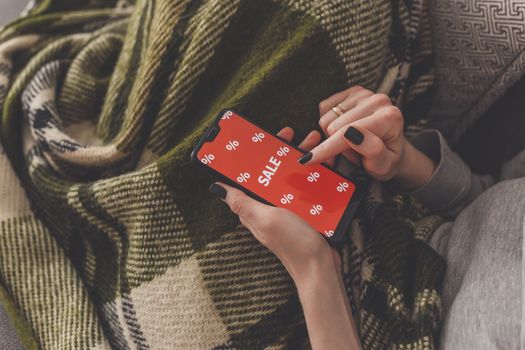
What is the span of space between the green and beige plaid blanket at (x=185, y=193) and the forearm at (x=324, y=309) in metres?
0.07

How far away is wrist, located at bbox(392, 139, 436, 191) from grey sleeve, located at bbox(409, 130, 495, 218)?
0.04ft

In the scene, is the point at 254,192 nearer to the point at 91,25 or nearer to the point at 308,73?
the point at 308,73

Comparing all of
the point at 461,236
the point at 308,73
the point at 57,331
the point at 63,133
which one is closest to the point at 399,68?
the point at 308,73

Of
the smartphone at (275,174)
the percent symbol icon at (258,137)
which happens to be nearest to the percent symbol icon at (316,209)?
the smartphone at (275,174)

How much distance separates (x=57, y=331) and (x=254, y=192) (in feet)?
1.16

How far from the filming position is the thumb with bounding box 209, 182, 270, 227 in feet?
1.76

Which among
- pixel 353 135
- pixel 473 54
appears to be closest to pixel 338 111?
pixel 353 135

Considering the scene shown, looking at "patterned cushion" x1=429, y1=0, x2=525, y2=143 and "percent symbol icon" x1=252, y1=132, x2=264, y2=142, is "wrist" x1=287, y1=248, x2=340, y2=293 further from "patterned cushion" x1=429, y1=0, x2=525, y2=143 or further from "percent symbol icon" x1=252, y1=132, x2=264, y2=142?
"patterned cushion" x1=429, y1=0, x2=525, y2=143

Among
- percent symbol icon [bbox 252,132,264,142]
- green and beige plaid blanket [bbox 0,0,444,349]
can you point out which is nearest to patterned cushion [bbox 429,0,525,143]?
green and beige plaid blanket [bbox 0,0,444,349]

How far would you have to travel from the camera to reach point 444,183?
2.36 feet

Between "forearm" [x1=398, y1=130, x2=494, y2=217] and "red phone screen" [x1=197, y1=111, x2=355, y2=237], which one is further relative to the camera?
"forearm" [x1=398, y1=130, x2=494, y2=217]

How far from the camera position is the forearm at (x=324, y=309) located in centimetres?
55

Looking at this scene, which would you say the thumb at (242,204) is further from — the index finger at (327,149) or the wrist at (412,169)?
the wrist at (412,169)

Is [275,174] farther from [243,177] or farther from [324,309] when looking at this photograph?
[324,309]
